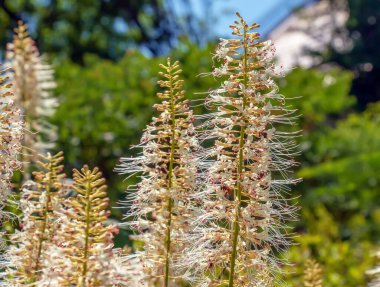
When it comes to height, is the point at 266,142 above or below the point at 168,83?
below

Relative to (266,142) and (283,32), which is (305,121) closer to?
(266,142)

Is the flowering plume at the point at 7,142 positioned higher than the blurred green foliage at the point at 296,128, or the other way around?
the blurred green foliage at the point at 296,128

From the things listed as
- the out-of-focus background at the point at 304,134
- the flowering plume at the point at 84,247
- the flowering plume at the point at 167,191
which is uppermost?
the out-of-focus background at the point at 304,134

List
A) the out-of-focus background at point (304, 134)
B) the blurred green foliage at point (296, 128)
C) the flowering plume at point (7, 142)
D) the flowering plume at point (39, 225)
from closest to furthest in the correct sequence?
the flowering plume at point (39, 225)
the flowering plume at point (7, 142)
the out-of-focus background at point (304, 134)
the blurred green foliage at point (296, 128)

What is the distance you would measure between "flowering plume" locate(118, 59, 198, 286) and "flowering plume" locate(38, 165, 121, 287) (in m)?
0.17

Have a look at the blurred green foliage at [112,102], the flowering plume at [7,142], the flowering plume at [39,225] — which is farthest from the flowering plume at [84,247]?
the blurred green foliage at [112,102]

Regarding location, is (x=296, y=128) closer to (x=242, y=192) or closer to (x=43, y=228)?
(x=242, y=192)

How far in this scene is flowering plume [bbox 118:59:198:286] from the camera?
1.44 metres

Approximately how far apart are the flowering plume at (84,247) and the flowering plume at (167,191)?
0.17 meters

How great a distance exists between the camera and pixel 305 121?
983cm

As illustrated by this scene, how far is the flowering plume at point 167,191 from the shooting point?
56.7 inches

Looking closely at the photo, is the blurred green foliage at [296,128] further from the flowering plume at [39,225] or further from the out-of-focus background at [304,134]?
the flowering plume at [39,225]

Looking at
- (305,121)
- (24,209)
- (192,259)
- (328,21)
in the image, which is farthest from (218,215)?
(328,21)

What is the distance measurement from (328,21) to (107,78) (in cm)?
1653
